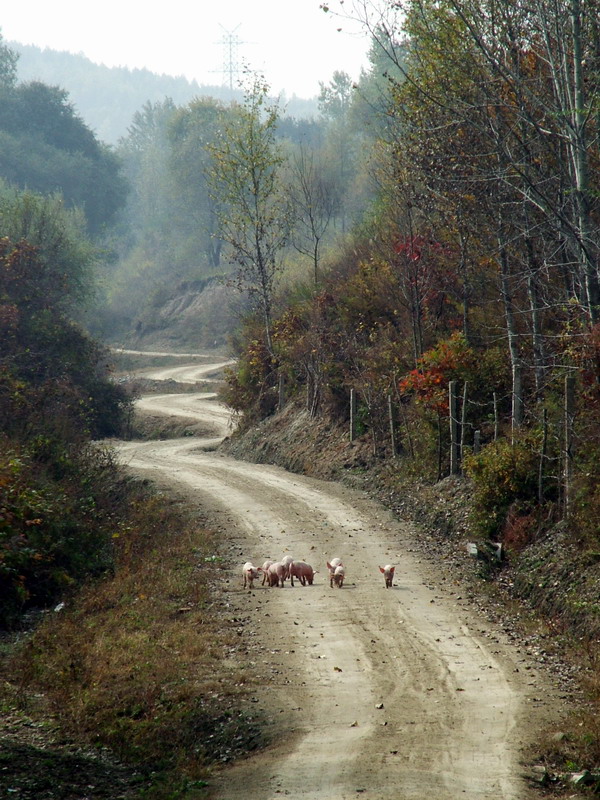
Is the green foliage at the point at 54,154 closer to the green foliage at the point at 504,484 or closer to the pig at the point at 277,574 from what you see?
the green foliage at the point at 504,484

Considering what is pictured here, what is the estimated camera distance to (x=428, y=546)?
18.0 m

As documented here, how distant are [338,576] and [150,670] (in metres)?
4.56

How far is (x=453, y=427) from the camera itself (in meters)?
20.9

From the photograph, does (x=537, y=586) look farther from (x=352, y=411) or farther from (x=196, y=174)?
(x=196, y=174)

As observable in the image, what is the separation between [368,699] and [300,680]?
1.07 meters

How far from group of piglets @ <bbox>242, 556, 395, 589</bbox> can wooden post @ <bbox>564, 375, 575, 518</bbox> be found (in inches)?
134

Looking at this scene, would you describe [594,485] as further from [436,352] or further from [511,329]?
[436,352]

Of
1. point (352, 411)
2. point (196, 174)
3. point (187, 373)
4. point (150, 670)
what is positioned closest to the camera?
point (150, 670)

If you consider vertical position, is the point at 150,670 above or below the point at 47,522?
below

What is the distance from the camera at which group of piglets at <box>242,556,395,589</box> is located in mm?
14750

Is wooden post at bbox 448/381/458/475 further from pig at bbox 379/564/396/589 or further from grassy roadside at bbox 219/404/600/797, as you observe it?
pig at bbox 379/564/396/589

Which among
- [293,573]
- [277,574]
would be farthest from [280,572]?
[293,573]

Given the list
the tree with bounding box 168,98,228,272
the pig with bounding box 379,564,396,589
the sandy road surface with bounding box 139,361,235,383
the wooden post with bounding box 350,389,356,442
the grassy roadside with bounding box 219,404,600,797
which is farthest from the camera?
the tree with bounding box 168,98,228,272

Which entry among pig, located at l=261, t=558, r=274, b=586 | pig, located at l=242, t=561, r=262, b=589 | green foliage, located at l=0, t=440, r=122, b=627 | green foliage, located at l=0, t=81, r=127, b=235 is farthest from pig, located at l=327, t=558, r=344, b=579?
green foliage, located at l=0, t=81, r=127, b=235
